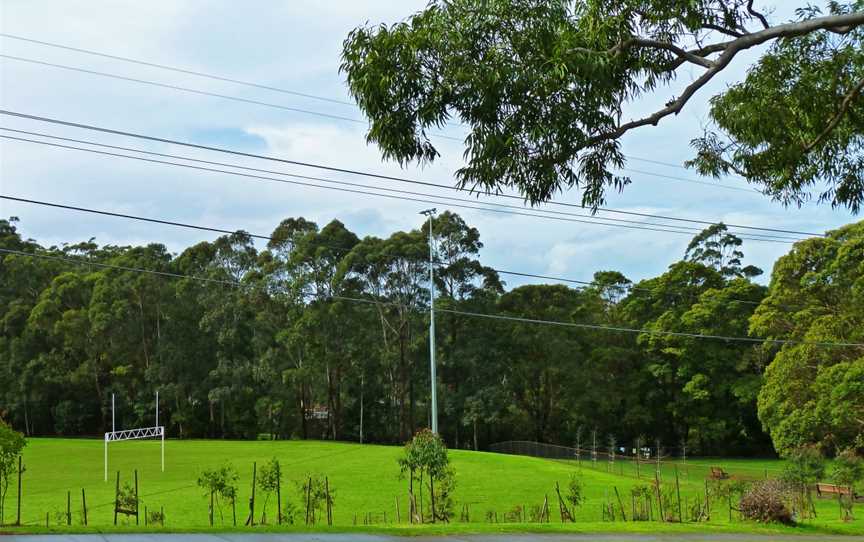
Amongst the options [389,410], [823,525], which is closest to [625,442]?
[389,410]

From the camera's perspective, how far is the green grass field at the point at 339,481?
24219mm

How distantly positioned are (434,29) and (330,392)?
173ft

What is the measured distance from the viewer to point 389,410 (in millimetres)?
60625

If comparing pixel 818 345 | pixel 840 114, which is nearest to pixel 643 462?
pixel 818 345

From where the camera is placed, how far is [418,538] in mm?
13711

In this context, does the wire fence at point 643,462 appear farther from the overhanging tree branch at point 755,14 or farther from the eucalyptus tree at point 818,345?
the overhanging tree branch at point 755,14

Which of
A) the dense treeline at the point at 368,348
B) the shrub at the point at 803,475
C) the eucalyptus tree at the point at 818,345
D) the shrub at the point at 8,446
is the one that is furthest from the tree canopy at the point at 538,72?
the dense treeline at the point at 368,348

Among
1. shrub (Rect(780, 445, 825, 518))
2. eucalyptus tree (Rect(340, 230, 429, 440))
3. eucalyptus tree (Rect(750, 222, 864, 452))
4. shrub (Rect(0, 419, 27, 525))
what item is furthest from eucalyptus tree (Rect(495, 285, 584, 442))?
shrub (Rect(0, 419, 27, 525))

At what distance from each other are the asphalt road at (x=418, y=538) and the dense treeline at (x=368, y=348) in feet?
117

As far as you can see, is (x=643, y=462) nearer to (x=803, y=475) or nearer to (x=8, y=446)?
(x=803, y=475)

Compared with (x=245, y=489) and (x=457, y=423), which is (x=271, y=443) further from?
(x=245, y=489)

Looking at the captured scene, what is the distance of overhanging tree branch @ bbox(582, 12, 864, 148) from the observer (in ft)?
27.6

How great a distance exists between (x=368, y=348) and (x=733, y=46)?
4981 cm

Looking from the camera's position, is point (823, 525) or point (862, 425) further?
point (862, 425)
